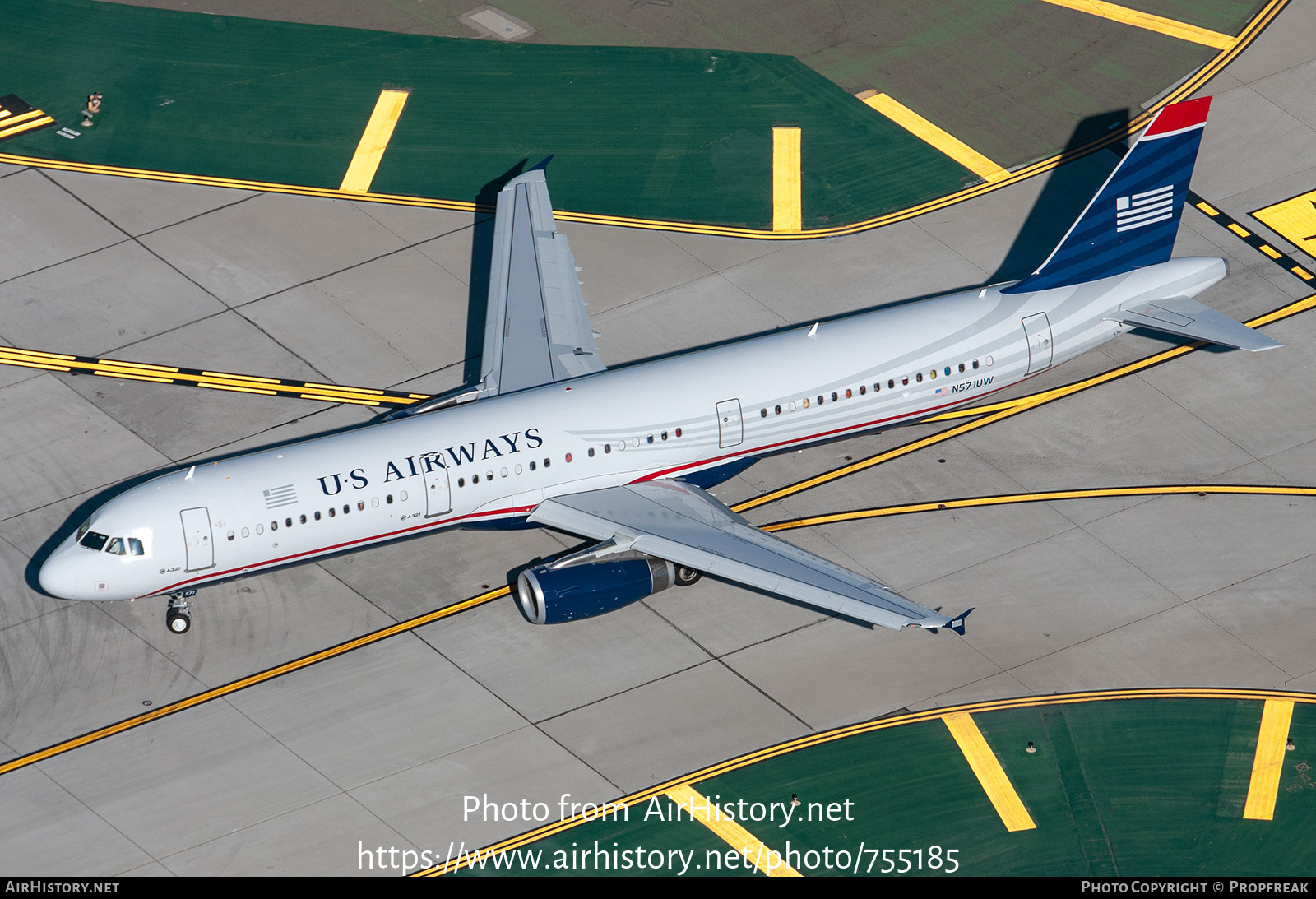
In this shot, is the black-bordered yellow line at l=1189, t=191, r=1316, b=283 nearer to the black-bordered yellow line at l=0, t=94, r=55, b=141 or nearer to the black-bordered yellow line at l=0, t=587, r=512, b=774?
the black-bordered yellow line at l=0, t=587, r=512, b=774

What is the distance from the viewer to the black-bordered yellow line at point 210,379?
2141 inches

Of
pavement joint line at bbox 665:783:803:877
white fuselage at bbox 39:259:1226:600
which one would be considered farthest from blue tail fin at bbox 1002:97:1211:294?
pavement joint line at bbox 665:783:803:877

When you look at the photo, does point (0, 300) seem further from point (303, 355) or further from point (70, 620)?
point (70, 620)

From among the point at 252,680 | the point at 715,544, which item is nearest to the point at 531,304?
the point at 715,544

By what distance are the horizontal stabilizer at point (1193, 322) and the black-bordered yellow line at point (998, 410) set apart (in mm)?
3683

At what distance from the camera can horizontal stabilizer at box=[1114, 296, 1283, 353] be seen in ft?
163

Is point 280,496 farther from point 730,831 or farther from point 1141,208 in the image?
point 1141,208

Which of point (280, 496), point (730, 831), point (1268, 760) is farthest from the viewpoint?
point (280, 496)

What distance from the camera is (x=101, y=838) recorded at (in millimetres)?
41281

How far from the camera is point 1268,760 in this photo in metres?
43.3

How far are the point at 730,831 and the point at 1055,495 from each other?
16471mm
